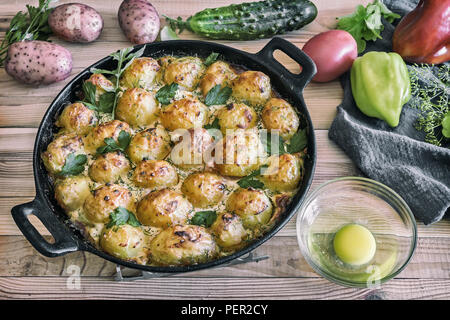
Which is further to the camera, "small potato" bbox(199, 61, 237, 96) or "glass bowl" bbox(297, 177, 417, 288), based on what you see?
"small potato" bbox(199, 61, 237, 96)

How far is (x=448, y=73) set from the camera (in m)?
2.36

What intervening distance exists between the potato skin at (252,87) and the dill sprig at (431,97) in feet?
2.48

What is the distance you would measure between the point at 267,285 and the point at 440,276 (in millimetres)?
719

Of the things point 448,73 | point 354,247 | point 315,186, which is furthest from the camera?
point 448,73

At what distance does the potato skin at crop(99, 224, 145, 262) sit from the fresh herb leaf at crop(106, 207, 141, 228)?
0.02 m

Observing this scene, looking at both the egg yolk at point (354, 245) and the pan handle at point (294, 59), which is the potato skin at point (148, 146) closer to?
the pan handle at point (294, 59)

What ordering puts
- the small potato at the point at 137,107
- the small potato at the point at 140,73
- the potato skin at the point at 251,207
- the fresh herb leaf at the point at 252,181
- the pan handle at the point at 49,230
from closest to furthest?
the pan handle at the point at 49,230, the potato skin at the point at 251,207, the fresh herb leaf at the point at 252,181, the small potato at the point at 137,107, the small potato at the point at 140,73

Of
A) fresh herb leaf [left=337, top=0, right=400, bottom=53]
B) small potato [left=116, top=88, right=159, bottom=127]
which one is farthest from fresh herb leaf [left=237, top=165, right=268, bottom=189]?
fresh herb leaf [left=337, top=0, right=400, bottom=53]

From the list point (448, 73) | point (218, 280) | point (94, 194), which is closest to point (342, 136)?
point (448, 73)

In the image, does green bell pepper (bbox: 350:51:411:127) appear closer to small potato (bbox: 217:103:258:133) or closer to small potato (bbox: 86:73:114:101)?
small potato (bbox: 217:103:258:133)

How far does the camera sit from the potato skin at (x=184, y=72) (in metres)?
2.06

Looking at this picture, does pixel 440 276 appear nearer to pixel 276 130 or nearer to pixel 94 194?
pixel 276 130

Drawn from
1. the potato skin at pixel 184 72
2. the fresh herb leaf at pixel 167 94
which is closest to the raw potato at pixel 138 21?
the potato skin at pixel 184 72

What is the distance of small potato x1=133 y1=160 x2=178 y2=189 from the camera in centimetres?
180
